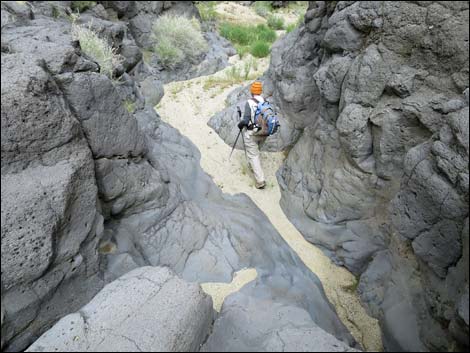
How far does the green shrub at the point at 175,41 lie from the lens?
9.09 meters

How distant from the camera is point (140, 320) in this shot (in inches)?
98.9

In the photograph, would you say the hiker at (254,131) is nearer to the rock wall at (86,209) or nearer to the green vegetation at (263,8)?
the rock wall at (86,209)

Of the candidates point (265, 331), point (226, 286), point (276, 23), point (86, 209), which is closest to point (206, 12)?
point (276, 23)

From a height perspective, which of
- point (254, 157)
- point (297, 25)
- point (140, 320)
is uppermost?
point (297, 25)

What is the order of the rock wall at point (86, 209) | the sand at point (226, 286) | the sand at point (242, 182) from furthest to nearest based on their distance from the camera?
the sand at point (242, 182) < the sand at point (226, 286) < the rock wall at point (86, 209)

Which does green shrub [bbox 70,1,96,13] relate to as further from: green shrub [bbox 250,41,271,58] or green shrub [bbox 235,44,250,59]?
green shrub [bbox 250,41,271,58]

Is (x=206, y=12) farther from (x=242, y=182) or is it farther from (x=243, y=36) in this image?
(x=242, y=182)

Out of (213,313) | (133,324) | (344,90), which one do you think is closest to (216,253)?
(213,313)

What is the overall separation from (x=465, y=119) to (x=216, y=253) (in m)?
3.07

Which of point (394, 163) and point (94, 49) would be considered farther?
point (94, 49)

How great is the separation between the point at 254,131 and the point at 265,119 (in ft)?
1.04

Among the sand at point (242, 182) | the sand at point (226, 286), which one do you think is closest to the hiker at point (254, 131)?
the sand at point (242, 182)

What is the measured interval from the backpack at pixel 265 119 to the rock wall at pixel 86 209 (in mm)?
1330

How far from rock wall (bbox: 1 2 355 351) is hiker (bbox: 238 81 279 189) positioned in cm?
72
